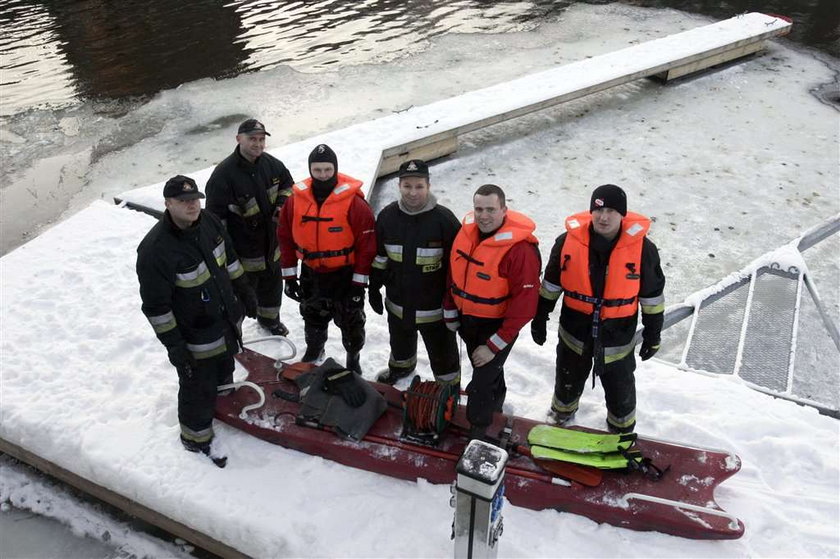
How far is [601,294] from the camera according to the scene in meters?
2.93

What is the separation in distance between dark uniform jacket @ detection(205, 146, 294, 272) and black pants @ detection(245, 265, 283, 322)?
0.20 ft

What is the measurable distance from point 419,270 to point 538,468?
1.17 metres

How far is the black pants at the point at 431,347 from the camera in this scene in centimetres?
343

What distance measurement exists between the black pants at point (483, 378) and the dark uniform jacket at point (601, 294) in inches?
12.9

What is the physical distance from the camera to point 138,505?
320cm

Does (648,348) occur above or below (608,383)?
above

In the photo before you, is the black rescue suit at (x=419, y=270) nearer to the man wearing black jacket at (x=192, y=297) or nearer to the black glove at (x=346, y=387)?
the black glove at (x=346, y=387)

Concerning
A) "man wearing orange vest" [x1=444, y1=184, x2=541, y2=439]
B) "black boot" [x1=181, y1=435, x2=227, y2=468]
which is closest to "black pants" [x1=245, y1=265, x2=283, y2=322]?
"black boot" [x1=181, y1=435, x2=227, y2=468]

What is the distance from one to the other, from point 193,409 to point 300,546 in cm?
93

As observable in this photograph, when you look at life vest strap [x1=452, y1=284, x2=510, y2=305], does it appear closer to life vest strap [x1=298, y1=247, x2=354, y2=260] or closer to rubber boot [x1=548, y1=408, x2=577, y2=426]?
life vest strap [x1=298, y1=247, x2=354, y2=260]

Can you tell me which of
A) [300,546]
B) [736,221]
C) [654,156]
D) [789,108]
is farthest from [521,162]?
[300,546]

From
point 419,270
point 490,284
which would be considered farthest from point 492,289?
point 419,270

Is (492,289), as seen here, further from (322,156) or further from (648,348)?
(322,156)

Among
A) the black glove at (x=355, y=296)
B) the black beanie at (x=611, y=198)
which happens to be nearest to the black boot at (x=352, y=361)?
the black glove at (x=355, y=296)
